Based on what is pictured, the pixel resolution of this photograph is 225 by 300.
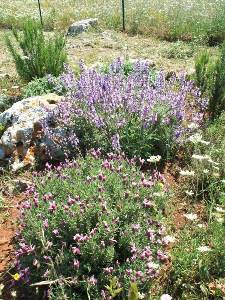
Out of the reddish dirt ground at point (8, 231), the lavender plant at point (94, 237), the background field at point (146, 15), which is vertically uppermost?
the lavender plant at point (94, 237)

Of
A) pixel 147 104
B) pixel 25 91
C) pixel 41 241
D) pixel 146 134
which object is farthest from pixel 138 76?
pixel 41 241

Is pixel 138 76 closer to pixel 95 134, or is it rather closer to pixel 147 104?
pixel 147 104

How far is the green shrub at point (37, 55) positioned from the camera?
6.44 m

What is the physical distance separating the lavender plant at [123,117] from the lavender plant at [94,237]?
899 millimetres

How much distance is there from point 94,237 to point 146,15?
33.0ft

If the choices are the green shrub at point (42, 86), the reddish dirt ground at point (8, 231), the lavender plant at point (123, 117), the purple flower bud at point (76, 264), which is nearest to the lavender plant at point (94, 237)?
the purple flower bud at point (76, 264)

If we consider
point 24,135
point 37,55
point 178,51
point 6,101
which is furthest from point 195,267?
point 178,51

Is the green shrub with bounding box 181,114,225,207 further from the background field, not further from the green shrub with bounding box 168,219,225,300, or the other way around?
the background field

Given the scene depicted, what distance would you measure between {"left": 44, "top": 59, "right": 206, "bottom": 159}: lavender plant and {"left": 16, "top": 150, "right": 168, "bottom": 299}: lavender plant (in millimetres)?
899

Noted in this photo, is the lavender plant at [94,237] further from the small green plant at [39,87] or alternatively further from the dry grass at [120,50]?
the dry grass at [120,50]

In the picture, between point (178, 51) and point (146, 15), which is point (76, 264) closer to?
point (178, 51)

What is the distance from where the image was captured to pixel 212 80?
5.67 m

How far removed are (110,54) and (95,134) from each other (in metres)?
4.94

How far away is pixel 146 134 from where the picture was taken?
439 cm
